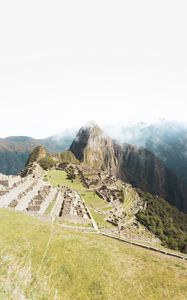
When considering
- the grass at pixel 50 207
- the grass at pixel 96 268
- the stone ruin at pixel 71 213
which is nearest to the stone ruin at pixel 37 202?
the grass at pixel 50 207

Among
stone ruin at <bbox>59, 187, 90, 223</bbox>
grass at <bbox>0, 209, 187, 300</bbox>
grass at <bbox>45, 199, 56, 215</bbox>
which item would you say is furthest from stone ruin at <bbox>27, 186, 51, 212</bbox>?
grass at <bbox>0, 209, 187, 300</bbox>

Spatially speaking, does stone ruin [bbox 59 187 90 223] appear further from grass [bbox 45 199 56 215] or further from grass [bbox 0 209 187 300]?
grass [bbox 0 209 187 300]

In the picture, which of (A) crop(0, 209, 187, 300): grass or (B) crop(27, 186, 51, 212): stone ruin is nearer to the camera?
(A) crop(0, 209, 187, 300): grass

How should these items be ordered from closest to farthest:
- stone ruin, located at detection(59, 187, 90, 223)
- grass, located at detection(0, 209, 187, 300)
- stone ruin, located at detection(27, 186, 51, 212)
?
1. grass, located at detection(0, 209, 187, 300)
2. stone ruin, located at detection(59, 187, 90, 223)
3. stone ruin, located at detection(27, 186, 51, 212)

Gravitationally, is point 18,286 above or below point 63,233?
above

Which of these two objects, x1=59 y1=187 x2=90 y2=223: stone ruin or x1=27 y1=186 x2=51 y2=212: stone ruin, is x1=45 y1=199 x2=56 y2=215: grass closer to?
x1=27 y1=186 x2=51 y2=212: stone ruin

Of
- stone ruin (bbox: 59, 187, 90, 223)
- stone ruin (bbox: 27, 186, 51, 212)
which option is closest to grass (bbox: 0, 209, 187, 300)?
stone ruin (bbox: 59, 187, 90, 223)

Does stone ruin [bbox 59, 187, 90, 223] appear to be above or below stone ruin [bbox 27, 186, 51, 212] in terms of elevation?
below

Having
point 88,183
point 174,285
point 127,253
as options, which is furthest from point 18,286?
point 88,183

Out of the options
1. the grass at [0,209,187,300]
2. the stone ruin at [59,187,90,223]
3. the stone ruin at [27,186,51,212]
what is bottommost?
the stone ruin at [59,187,90,223]

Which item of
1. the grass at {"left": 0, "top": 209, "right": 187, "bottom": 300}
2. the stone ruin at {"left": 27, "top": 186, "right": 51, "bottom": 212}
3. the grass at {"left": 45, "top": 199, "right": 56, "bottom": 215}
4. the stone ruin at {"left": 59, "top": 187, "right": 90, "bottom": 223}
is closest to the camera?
the grass at {"left": 0, "top": 209, "right": 187, "bottom": 300}

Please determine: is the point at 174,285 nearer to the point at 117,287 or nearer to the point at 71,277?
the point at 117,287
